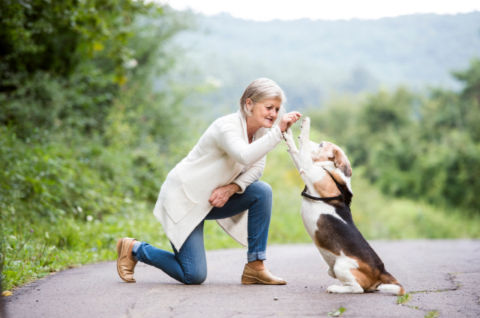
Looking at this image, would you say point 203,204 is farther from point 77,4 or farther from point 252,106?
point 77,4

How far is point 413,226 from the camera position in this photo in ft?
64.7

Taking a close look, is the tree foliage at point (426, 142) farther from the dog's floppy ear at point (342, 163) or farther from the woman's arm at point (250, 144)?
the woman's arm at point (250, 144)

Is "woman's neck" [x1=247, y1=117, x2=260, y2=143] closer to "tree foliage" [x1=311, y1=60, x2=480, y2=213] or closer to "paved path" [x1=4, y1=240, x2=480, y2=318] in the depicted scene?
"paved path" [x1=4, y1=240, x2=480, y2=318]

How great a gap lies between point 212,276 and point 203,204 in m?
1.10

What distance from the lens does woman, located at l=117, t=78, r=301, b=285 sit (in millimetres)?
4082

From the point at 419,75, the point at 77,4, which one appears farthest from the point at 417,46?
the point at 77,4

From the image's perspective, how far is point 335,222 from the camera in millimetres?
3850

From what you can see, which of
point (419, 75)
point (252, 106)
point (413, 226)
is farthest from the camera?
point (419, 75)

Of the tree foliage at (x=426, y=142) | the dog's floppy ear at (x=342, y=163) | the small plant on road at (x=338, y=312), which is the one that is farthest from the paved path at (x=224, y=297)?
the tree foliage at (x=426, y=142)

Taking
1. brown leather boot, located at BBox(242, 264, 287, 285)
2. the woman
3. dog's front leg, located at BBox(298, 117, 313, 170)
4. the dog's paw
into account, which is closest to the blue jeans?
the woman

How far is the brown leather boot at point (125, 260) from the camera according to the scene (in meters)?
4.28

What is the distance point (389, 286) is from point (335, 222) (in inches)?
23.5

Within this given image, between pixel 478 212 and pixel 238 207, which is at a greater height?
pixel 238 207

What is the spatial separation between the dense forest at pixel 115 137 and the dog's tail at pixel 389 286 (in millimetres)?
2814
